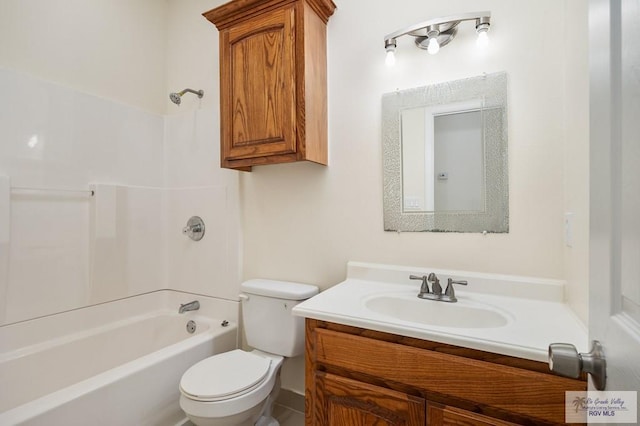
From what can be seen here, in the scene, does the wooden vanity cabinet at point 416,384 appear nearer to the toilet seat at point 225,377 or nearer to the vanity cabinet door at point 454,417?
the vanity cabinet door at point 454,417

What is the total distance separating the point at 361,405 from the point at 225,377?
0.65 metres

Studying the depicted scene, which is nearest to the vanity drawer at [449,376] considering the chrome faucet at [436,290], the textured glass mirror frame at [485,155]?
the chrome faucet at [436,290]

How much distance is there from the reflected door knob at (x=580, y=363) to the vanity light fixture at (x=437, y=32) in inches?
50.3

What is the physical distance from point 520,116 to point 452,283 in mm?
779

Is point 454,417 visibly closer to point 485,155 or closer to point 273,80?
point 485,155

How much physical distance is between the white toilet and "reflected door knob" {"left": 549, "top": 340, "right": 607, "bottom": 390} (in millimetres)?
1182

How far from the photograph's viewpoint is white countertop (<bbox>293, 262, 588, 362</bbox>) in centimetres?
86

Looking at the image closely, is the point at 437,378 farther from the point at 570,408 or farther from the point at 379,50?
the point at 379,50

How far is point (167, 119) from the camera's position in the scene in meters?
2.27

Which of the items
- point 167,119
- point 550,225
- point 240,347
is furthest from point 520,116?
point 167,119

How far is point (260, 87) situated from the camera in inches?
61.0

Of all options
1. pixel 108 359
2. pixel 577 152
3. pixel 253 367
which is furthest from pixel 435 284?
A: pixel 108 359

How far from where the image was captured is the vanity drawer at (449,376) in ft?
2.61

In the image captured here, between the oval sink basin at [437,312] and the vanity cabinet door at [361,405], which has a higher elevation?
the oval sink basin at [437,312]
